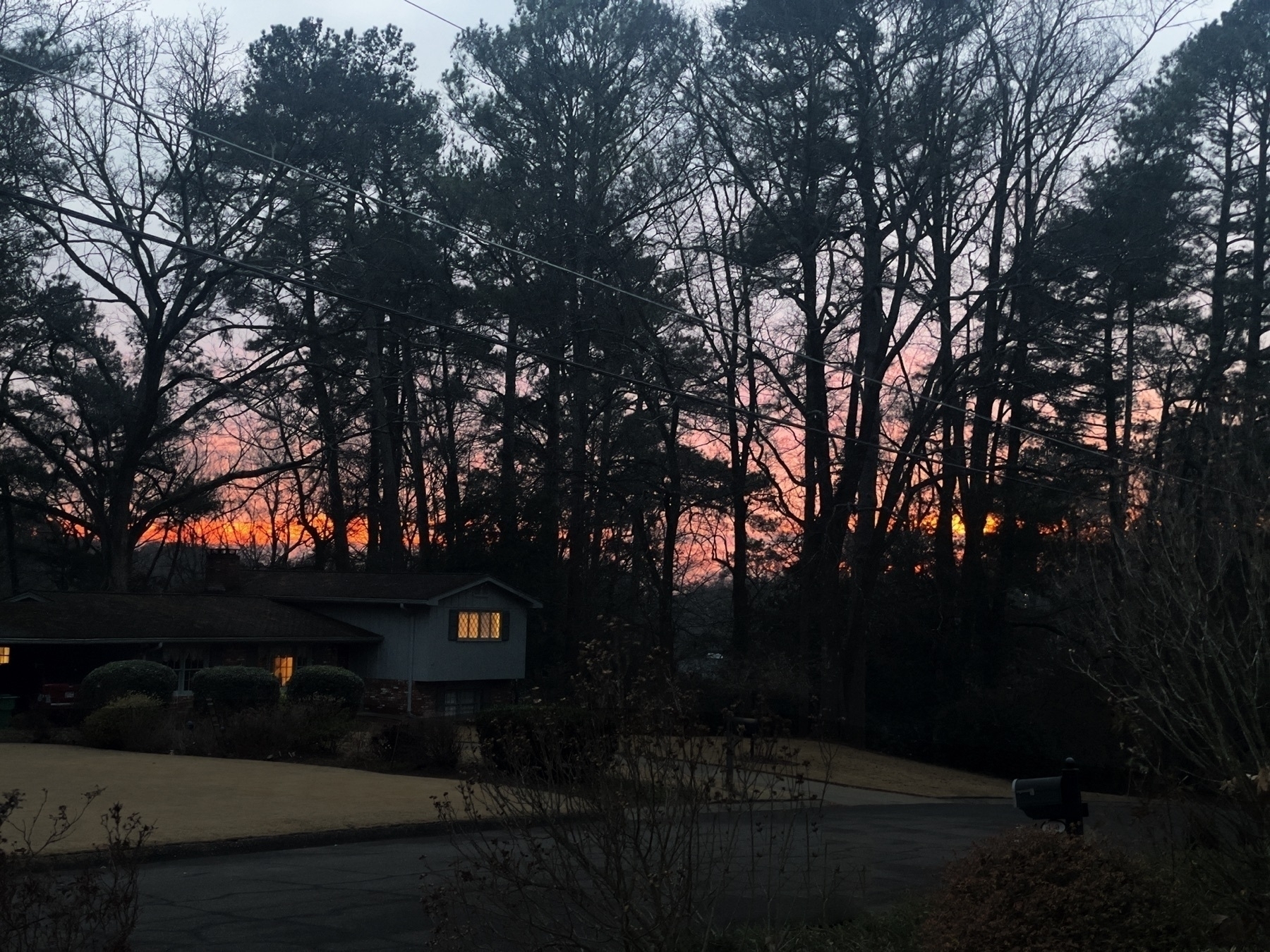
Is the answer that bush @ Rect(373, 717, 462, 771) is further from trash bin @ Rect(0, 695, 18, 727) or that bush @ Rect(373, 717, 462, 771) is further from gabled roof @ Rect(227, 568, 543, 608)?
gabled roof @ Rect(227, 568, 543, 608)

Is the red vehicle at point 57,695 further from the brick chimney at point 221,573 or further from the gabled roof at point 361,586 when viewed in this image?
the brick chimney at point 221,573

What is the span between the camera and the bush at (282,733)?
2409cm

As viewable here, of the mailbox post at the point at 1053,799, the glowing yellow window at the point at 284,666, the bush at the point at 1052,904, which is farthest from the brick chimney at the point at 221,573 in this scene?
the bush at the point at 1052,904

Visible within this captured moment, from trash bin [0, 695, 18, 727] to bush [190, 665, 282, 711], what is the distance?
3.82 m

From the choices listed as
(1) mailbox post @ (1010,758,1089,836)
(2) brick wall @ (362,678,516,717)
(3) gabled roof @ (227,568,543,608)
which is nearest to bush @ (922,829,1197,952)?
(1) mailbox post @ (1010,758,1089,836)

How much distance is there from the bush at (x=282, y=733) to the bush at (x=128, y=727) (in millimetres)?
1263

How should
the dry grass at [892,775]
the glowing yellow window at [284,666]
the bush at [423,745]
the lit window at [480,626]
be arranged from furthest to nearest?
the lit window at [480,626] → the glowing yellow window at [284,666] → the dry grass at [892,775] → the bush at [423,745]

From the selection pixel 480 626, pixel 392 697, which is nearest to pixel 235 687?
pixel 392 697

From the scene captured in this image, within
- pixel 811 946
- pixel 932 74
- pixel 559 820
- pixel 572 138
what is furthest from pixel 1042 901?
pixel 572 138

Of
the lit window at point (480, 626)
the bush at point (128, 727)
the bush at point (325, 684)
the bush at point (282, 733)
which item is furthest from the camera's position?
the lit window at point (480, 626)

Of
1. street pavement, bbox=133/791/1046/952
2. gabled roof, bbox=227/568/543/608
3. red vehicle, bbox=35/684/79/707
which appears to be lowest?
street pavement, bbox=133/791/1046/952

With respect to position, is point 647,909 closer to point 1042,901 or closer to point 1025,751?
point 1042,901

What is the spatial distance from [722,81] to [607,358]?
355 inches

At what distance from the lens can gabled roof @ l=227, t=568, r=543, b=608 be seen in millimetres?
36969
